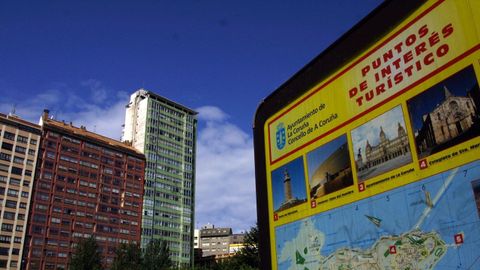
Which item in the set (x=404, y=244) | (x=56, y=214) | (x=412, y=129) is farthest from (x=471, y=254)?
(x=56, y=214)

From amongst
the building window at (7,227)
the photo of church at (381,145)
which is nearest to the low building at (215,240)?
the building window at (7,227)

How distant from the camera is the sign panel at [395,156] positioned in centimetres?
661

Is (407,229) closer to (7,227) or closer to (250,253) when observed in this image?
Answer: (250,253)

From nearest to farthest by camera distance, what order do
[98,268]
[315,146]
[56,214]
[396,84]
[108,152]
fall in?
1. [396,84]
2. [315,146]
3. [98,268]
4. [56,214]
5. [108,152]

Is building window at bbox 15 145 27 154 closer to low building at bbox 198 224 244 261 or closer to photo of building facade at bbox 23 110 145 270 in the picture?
photo of building facade at bbox 23 110 145 270

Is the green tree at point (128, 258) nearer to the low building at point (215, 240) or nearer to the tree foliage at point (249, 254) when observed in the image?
the tree foliage at point (249, 254)

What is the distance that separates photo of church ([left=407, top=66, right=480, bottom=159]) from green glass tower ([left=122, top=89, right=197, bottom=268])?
311 ft

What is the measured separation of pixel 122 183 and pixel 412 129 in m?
94.8

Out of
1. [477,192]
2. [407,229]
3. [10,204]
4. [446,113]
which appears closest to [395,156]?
[446,113]

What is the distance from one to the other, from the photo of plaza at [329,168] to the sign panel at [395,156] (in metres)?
0.02

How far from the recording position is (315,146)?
995 cm

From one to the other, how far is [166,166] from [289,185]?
97135mm

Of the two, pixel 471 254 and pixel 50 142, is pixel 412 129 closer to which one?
pixel 471 254

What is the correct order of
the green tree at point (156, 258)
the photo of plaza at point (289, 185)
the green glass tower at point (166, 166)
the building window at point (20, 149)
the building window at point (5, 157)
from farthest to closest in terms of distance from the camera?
the green glass tower at point (166, 166)
the building window at point (20, 149)
the building window at point (5, 157)
the green tree at point (156, 258)
the photo of plaza at point (289, 185)
